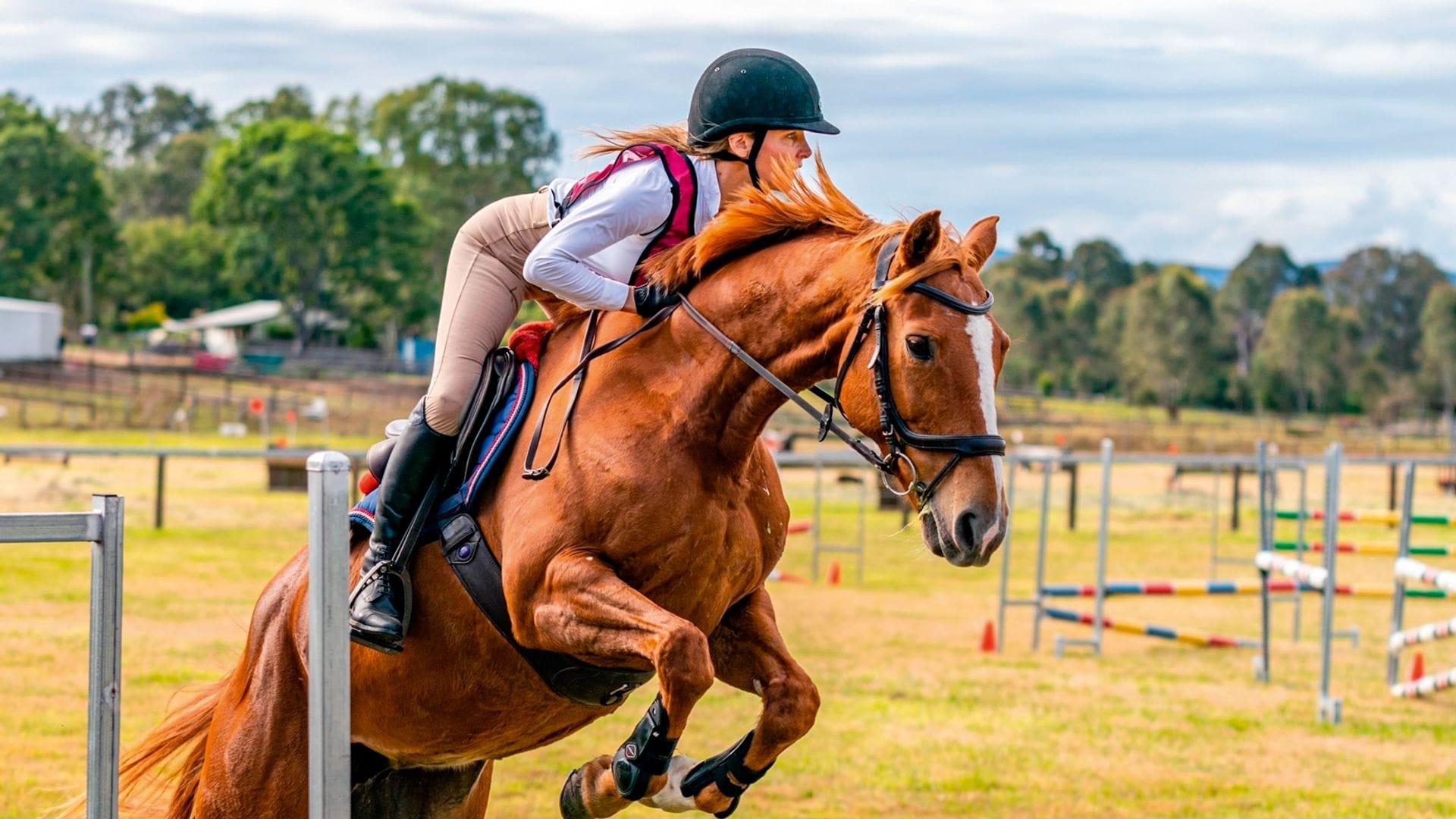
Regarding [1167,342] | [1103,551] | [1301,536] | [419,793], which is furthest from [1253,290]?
[419,793]

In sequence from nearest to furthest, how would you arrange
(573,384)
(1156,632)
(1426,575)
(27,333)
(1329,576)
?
(573,384)
(1426,575)
(1329,576)
(1156,632)
(27,333)

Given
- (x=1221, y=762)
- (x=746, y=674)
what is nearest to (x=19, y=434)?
(x=1221, y=762)

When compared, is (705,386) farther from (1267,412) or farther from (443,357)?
(1267,412)

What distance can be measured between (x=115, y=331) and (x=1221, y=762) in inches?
3055

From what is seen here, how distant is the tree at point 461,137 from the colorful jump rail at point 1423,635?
259ft

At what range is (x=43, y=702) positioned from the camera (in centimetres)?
910

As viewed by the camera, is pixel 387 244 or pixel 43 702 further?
pixel 387 244

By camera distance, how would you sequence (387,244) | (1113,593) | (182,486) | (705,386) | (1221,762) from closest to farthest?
(705,386) < (1221,762) < (1113,593) < (182,486) < (387,244)

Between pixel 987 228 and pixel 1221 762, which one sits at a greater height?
pixel 987 228

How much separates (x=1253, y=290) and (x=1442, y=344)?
14773 mm

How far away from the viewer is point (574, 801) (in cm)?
427

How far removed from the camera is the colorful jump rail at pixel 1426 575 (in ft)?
28.4

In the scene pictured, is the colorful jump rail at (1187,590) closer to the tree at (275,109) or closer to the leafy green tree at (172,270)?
the leafy green tree at (172,270)

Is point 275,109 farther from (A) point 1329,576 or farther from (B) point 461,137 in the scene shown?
(A) point 1329,576
